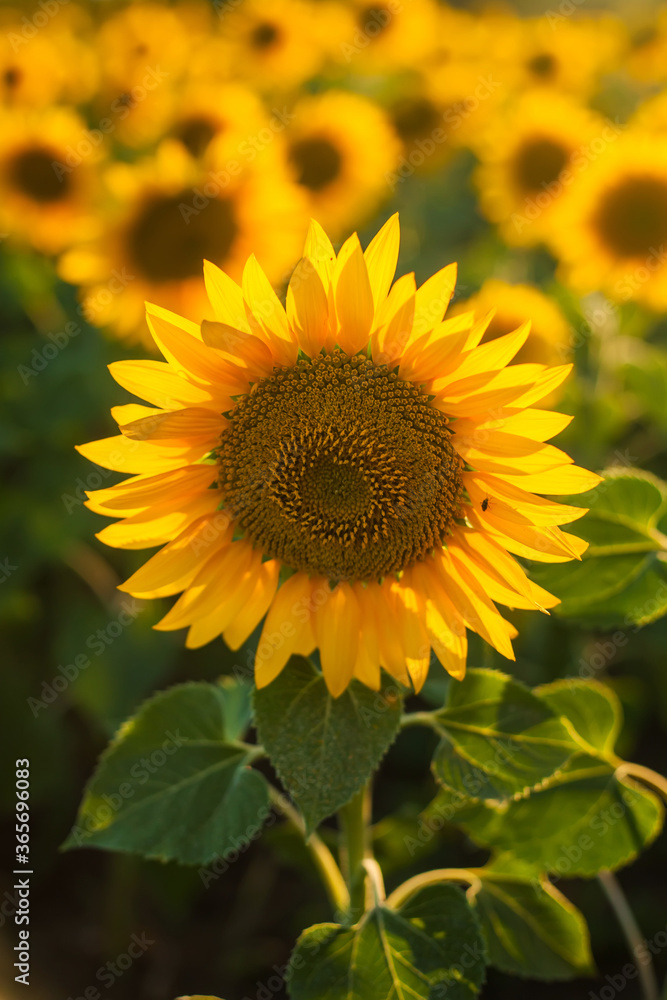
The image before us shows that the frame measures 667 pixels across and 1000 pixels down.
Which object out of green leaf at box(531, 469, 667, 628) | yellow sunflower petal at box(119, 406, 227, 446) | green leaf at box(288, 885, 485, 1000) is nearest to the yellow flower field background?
green leaf at box(531, 469, 667, 628)

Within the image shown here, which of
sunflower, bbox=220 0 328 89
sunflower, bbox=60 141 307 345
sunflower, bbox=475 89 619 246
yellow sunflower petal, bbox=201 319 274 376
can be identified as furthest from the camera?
sunflower, bbox=220 0 328 89

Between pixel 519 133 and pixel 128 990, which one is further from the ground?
pixel 519 133

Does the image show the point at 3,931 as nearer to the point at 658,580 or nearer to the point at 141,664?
the point at 141,664

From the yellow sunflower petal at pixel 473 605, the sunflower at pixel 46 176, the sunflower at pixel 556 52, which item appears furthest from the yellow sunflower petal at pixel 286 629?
the sunflower at pixel 556 52

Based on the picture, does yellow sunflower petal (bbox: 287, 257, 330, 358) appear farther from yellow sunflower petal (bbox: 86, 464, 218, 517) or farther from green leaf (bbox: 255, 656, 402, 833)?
green leaf (bbox: 255, 656, 402, 833)

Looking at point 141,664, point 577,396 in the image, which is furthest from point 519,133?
point 141,664

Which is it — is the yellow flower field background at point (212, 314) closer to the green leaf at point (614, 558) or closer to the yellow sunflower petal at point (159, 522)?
the green leaf at point (614, 558)

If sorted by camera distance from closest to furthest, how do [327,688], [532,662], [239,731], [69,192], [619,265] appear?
[327,688] < [239,731] < [532,662] < [619,265] < [69,192]
